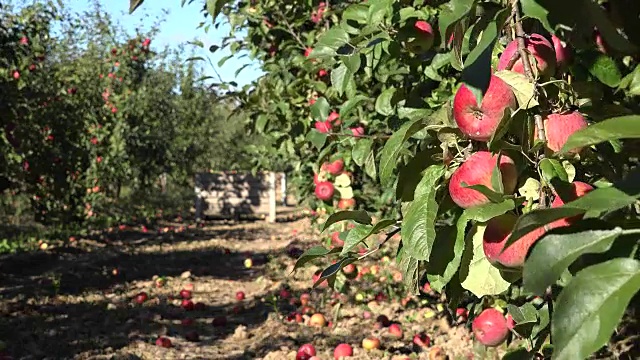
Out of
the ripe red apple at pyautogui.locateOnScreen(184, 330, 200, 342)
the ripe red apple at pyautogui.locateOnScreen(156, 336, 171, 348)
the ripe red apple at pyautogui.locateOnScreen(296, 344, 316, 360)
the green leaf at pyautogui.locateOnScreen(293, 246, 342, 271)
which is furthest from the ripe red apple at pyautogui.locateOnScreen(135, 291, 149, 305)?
the green leaf at pyautogui.locateOnScreen(293, 246, 342, 271)

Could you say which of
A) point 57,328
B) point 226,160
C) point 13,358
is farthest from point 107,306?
point 226,160

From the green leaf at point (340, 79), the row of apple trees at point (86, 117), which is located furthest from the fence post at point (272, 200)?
the green leaf at point (340, 79)

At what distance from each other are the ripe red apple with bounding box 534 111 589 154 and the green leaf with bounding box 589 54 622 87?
0.16m

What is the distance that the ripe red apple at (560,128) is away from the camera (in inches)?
32.9

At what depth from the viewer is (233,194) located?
40.6 feet

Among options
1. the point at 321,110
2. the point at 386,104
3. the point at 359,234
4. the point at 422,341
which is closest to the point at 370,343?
the point at 422,341

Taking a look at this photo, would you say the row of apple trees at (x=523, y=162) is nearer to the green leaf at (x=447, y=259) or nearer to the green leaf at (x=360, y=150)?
the green leaf at (x=447, y=259)

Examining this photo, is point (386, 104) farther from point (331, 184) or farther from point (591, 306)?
point (591, 306)

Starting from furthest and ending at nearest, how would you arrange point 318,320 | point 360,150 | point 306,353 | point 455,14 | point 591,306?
point 318,320, point 306,353, point 360,150, point 455,14, point 591,306

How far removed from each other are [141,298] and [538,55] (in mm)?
4713

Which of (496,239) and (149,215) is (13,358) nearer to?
(496,239)

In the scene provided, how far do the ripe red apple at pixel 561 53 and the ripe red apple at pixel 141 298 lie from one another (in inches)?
183

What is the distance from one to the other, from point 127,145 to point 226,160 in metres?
6.52

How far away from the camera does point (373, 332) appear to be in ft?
12.9
